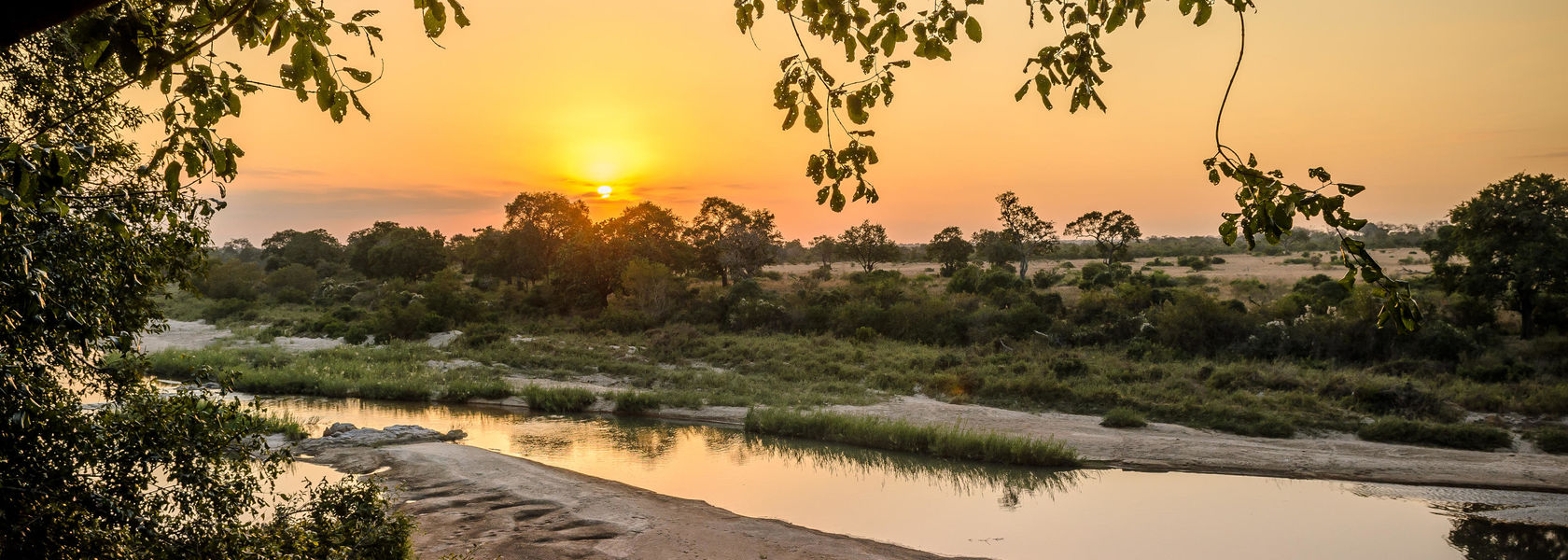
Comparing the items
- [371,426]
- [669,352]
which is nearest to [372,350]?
[669,352]

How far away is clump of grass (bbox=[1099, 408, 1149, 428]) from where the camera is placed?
78.1ft

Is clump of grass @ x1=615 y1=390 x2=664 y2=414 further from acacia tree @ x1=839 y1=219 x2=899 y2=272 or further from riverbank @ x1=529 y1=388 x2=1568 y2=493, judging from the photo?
acacia tree @ x1=839 y1=219 x2=899 y2=272

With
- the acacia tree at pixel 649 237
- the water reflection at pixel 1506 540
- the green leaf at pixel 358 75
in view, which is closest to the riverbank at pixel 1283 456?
the water reflection at pixel 1506 540

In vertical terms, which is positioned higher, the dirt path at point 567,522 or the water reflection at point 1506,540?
the water reflection at point 1506,540

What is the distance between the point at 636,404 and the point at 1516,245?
2985cm

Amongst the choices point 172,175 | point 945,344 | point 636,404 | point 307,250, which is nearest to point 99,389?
point 172,175

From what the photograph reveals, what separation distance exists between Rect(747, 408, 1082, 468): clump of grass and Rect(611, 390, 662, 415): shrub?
368 cm

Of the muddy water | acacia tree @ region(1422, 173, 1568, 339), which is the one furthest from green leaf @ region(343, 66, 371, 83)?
acacia tree @ region(1422, 173, 1568, 339)

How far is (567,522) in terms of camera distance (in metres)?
14.8

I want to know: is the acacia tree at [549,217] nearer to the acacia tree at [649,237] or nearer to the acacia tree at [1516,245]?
the acacia tree at [649,237]

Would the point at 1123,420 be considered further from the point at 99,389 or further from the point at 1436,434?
the point at 99,389

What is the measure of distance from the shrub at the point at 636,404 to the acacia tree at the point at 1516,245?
2815 cm

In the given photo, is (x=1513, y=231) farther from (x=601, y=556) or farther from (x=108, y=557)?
(x=108, y=557)

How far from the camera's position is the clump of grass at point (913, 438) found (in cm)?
2058
